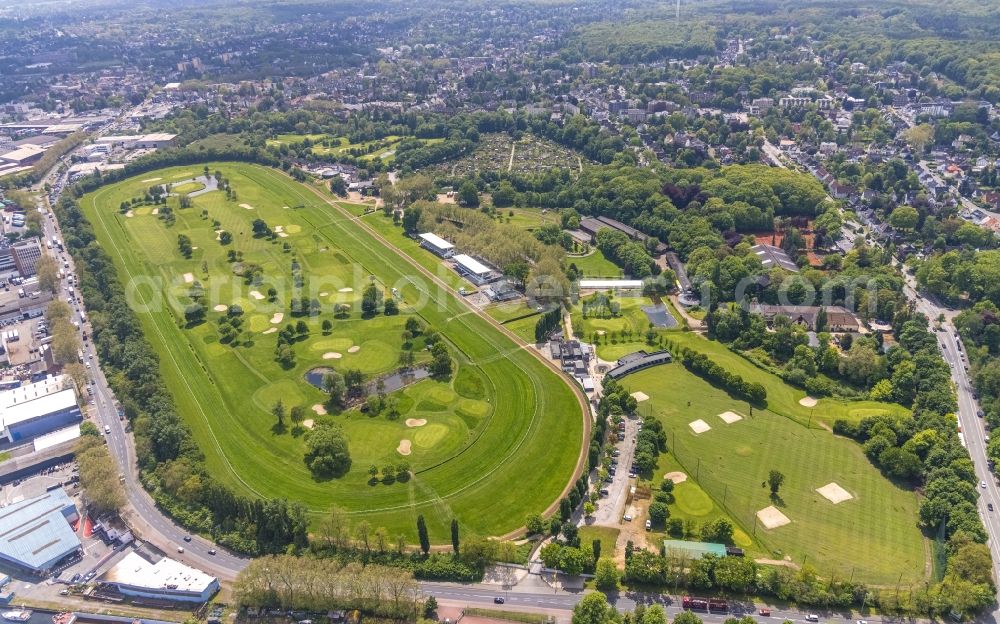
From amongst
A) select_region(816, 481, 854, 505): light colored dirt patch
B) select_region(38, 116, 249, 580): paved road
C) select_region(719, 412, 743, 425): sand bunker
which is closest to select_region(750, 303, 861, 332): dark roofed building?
select_region(719, 412, 743, 425): sand bunker

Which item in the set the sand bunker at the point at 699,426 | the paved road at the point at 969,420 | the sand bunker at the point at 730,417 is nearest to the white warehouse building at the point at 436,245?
the sand bunker at the point at 699,426

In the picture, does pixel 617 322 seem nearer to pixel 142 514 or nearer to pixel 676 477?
pixel 676 477

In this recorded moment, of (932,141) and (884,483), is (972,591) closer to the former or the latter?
(884,483)

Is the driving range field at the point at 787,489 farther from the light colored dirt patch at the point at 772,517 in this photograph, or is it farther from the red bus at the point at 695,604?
the red bus at the point at 695,604

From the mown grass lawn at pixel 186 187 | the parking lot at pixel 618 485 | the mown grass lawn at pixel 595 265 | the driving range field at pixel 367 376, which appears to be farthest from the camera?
the mown grass lawn at pixel 186 187

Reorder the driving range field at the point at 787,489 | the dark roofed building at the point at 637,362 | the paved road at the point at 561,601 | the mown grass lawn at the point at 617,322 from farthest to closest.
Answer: the mown grass lawn at the point at 617,322 → the dark roofed building at the point at 637,362 → the driving range field at the point at 787,489 → the paved road at the point at 561,601

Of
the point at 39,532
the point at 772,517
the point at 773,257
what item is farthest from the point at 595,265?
the point at 39,532

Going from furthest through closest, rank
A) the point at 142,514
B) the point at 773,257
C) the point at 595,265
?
the point at 595,265 < the point at 773,257 < the point at 142,514
